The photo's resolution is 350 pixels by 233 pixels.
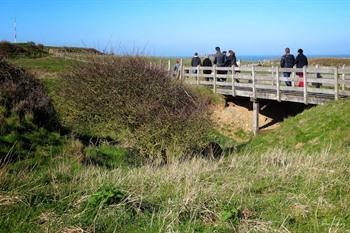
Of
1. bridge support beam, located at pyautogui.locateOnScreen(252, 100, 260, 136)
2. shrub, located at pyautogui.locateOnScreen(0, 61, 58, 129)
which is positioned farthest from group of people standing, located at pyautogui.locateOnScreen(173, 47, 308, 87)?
shrub, located at pyautogui.locateOnScreen(0, 61, 58, 129)

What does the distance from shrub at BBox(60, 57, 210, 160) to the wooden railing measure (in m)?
3.72

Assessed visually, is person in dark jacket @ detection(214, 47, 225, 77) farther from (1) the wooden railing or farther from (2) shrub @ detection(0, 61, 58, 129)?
(2) shrub @ detection(0, 61, 58, 129)

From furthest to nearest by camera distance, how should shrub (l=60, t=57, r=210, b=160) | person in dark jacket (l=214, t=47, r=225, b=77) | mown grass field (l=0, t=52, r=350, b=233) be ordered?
person in dark jacket (l=214, t=47, r=225, b=77)
shrub (l=60, t=57, r=210, b=160)
mown grass field (l=0, t=52, r=350, b=233)

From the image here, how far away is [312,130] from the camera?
1644 centimetres

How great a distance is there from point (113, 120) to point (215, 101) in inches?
397

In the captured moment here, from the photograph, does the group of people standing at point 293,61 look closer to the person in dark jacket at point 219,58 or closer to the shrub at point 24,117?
the person in dark jacket at point 219,58

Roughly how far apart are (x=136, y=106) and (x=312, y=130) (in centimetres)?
567

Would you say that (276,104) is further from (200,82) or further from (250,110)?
(200,82)

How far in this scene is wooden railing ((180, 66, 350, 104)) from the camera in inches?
742

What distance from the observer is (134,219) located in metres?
4.38

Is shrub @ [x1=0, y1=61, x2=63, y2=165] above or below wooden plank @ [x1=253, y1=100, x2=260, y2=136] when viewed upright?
above

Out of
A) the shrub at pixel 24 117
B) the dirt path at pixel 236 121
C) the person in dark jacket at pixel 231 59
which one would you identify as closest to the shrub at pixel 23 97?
the shrub at pixel 24 117

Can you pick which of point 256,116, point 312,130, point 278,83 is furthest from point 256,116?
point 312,130

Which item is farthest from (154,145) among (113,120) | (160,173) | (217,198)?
(217,198)
